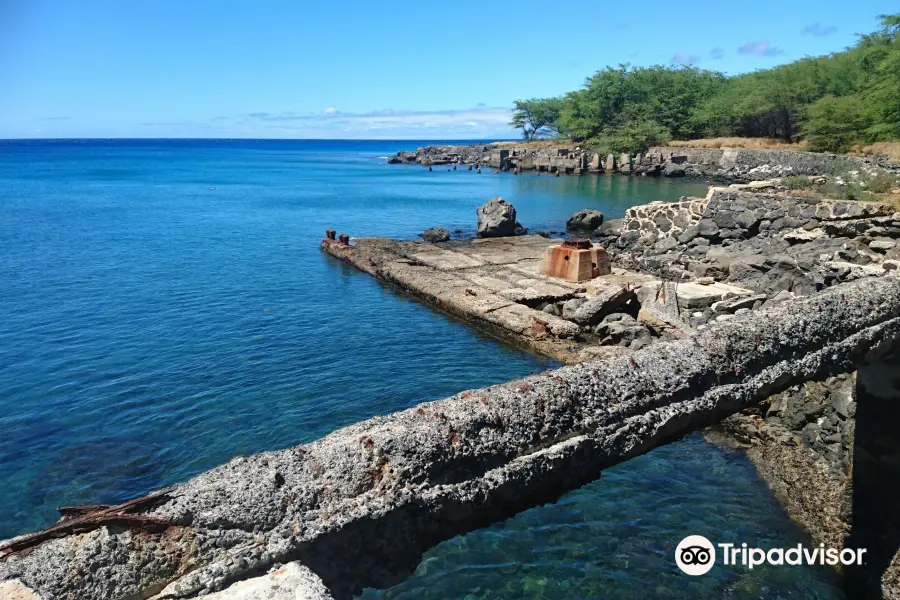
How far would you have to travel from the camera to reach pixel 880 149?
4050 centimetres

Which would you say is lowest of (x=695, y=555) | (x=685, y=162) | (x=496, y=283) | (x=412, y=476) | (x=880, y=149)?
(x=695, y=555)

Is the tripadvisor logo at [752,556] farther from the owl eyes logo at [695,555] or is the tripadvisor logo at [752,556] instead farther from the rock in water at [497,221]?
the rock in water at [497,221]

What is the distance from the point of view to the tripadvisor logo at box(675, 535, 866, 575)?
28.2 feet

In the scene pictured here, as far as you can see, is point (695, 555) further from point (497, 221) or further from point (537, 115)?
point (537, 115)

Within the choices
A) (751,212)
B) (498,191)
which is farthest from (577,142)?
(751,212)

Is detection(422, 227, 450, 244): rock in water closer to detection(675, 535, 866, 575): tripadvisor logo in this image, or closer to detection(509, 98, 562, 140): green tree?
detection(675, 535, 866, 575): tripadvisor logo

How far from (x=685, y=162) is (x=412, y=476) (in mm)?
72310

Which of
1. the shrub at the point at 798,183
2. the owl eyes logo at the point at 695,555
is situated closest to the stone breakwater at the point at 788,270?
the owl eyes logo at the point at 695,555

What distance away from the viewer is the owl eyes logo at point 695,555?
862 cm

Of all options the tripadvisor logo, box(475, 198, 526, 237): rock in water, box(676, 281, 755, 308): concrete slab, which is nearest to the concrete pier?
box(676, 281, 755, 308): concrete slab

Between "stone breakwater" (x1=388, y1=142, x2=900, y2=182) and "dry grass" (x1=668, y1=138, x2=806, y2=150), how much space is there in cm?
178

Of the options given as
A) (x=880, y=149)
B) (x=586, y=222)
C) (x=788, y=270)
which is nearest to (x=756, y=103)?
(x=880, y=149)

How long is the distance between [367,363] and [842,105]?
49623 mm

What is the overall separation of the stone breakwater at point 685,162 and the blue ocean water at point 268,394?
952 inches
